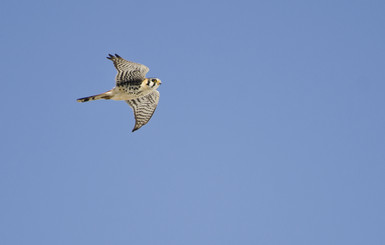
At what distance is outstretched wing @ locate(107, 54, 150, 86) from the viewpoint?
17.0 metres

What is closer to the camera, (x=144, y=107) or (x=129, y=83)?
(x=129, y=83)

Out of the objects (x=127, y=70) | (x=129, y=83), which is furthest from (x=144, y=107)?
(x=127, y=70)

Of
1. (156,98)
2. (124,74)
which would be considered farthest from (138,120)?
(124,74)

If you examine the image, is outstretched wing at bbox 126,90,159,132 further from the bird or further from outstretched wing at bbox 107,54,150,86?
outstretched wing at bbox 107,54,150,86

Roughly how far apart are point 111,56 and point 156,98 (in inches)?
101

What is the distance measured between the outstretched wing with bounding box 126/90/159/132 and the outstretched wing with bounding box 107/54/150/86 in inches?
54.4

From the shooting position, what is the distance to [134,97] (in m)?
18.2

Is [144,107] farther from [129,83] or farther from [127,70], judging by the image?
[127,70]

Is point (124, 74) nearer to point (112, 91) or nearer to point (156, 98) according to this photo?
point (112, 91)

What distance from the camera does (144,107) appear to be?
62.5 ft

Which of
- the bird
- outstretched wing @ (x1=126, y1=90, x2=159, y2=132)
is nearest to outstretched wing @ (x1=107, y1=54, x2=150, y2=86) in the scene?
the bird

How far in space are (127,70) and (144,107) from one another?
6.87 feet

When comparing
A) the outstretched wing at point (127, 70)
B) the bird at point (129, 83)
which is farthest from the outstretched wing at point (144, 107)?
the outstretched wing at point (127, 70)

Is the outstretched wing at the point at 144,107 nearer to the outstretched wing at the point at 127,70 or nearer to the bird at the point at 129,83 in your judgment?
the bird at the point at 129,83
